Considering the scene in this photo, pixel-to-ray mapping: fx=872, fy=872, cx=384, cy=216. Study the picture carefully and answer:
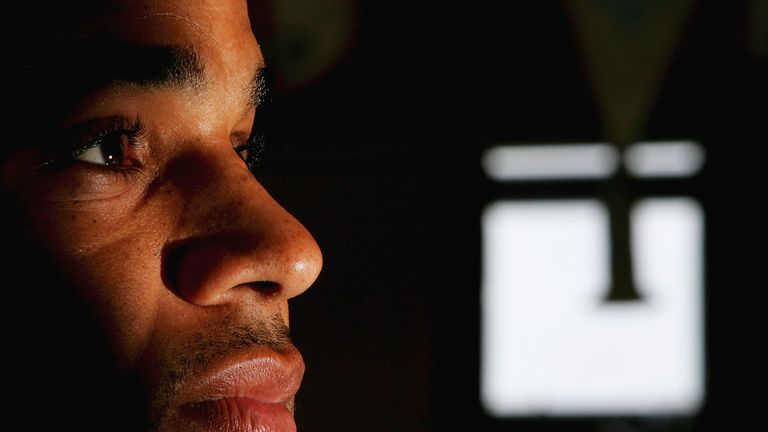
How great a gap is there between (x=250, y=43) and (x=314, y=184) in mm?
1553

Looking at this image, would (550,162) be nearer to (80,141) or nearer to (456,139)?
(456,139)

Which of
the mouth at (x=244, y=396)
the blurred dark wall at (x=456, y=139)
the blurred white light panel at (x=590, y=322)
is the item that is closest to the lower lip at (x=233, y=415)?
the mouth at (x=244, y=396)

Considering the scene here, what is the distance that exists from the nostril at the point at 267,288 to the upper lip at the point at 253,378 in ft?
0.15

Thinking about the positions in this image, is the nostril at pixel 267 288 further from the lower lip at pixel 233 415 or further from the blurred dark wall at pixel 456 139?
the blurred dark wall at pixel 456 139

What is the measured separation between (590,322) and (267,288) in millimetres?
1884

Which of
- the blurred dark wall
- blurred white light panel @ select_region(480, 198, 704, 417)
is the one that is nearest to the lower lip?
the blurred dark wall

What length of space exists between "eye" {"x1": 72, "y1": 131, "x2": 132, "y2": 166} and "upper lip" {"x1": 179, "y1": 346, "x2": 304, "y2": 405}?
0.64 ft

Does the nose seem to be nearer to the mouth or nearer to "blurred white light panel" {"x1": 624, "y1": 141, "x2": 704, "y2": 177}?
the mouth

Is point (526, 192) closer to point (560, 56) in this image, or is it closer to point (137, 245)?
point (560, 56)

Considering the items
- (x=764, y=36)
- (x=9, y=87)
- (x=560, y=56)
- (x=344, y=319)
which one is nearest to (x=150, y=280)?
(x=9, y=87)

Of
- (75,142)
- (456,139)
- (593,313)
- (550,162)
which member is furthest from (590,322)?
(75,142)

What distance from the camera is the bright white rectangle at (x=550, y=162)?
2.52m

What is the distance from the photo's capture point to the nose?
0.68 meters

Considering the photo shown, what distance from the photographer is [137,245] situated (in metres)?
0.69
